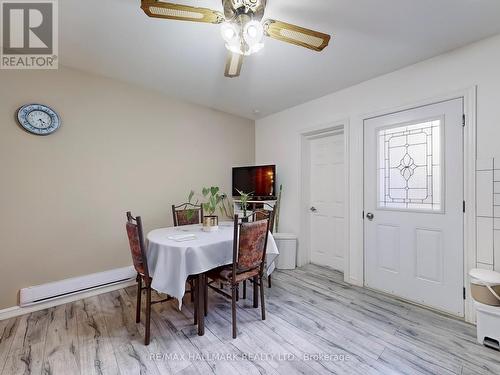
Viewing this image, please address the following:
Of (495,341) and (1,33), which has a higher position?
(1,33)

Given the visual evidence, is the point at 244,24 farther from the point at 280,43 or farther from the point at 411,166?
the point at 411,166

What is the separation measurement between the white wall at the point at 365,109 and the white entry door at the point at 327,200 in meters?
0.30

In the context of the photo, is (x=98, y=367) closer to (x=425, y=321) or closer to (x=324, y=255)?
(x=425, y=321)

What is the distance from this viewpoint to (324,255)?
3641 mm

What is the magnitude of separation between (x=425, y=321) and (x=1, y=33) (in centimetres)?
460

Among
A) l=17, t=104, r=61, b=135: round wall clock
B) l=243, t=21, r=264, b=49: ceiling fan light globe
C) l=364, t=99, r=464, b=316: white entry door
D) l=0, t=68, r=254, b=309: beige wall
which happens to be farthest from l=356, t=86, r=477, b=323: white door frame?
l=17, t=104, r=61, b=135: round wall clock

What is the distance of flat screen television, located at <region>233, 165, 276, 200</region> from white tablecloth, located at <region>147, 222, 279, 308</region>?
1679 millimetres

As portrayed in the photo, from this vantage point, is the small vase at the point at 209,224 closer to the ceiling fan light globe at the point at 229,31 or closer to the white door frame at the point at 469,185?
the ceiling fan light globe at the point at 229,31

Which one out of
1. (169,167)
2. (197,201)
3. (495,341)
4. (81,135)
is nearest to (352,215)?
(495,341)

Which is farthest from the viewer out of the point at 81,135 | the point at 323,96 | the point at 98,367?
the point at 323,96

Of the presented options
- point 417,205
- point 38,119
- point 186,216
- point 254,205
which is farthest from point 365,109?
point 38,119

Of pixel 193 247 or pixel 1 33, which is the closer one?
pixel 193 247

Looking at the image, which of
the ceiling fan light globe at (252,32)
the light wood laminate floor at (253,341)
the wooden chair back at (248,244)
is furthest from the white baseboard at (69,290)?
the ceiling fan light globe at (252,32)

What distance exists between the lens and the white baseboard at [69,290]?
229 cm
